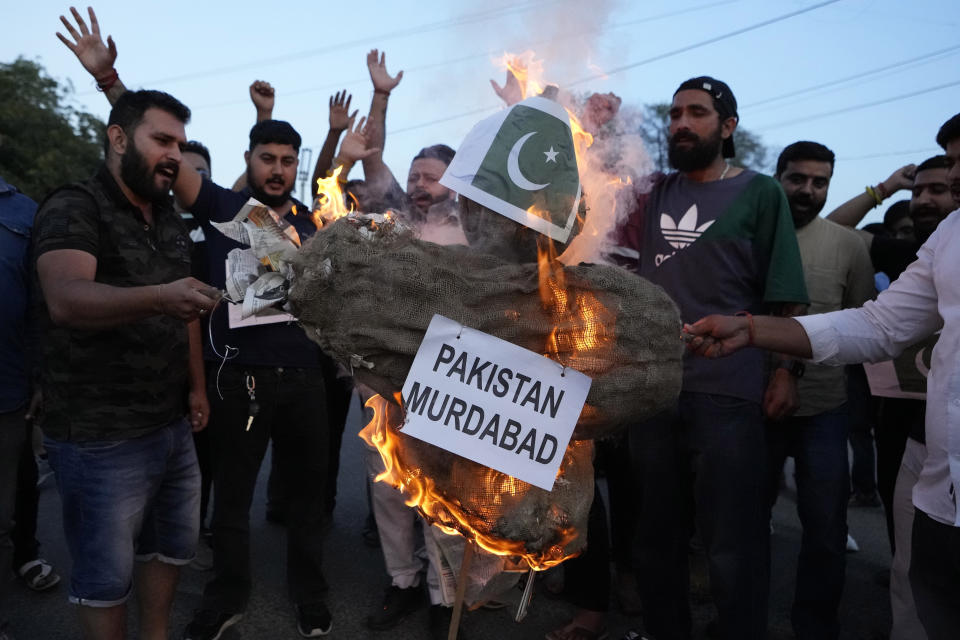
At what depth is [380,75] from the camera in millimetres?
4336

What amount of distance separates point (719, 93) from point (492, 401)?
89.0 inches

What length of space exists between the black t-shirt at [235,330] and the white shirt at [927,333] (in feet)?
7.99

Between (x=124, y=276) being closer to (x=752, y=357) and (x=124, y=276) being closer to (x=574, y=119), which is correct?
(x=574, y=119)

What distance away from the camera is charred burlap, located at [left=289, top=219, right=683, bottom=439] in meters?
1.91

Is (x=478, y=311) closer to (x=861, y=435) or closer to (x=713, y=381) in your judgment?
(x=713, y=381)

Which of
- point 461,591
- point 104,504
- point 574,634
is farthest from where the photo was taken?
point 574,634

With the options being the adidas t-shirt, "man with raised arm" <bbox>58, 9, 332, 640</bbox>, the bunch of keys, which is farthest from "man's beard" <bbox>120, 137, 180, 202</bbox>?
the adidas t-shirt

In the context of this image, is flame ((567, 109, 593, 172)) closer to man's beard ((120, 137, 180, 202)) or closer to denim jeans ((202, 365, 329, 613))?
man's beard ((120, 137, 180, 202))

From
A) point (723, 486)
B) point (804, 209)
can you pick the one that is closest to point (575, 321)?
point (723, 486)

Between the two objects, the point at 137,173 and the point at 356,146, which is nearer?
the point at 137,173

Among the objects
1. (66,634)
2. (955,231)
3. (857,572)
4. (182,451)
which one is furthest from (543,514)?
(857,572)

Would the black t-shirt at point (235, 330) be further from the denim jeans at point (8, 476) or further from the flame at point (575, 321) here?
the flame at point (575, 321)

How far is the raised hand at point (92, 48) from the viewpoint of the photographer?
3.48 metres

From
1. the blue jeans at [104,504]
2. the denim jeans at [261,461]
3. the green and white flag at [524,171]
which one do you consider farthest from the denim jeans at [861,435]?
the blue jeans at [104,504]
